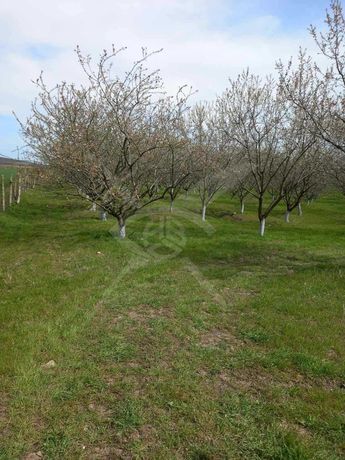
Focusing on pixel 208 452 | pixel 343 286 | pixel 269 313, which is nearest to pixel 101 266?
pixel 269 313

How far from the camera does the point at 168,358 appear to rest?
674cm

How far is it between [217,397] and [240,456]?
116 centimetres

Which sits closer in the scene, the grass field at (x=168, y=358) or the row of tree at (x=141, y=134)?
the grass field at (x=168, y=358)

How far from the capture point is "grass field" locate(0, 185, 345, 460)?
15.4 ft

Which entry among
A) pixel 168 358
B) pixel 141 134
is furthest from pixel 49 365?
pixel 141 134

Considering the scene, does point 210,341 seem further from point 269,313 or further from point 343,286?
point 343,286

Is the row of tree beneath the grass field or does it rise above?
above

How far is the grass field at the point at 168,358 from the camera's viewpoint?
185 inches

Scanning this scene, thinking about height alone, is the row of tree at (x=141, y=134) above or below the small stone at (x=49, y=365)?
above

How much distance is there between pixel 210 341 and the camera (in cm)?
760

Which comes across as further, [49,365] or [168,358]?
[168,358]

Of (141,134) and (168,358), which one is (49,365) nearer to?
(168,358)

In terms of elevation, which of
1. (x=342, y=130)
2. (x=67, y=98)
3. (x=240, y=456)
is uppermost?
(x=67, y=98)

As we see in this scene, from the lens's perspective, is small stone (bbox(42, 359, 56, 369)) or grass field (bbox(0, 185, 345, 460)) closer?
grass field (bbox(0, 185, 345, 460))
